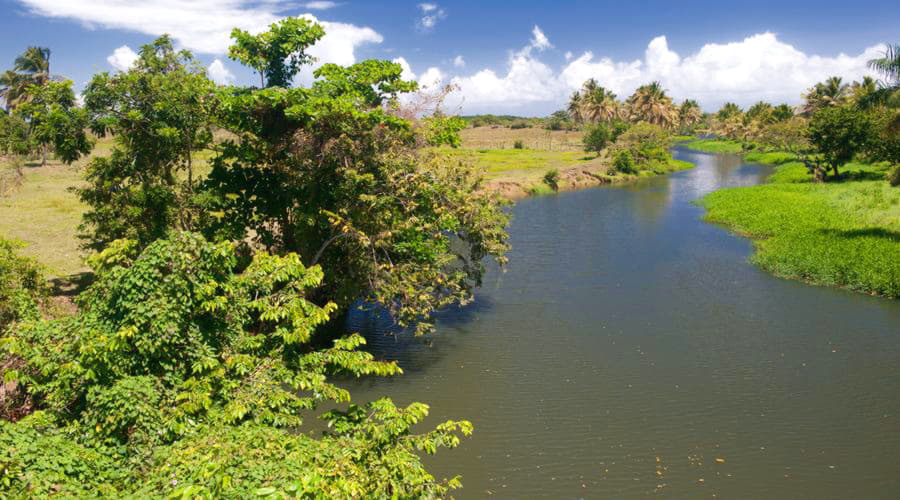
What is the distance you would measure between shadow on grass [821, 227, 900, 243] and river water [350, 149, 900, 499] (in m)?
6.68

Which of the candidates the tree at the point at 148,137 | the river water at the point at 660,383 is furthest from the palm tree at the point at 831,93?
the tree at the point at 148,137

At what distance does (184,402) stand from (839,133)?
6075cm

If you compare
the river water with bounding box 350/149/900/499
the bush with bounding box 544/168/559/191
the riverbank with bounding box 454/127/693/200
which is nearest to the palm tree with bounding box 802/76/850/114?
the riverbank with bounding box 454/127/693/200

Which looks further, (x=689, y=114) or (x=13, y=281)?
(x=689, y=114)

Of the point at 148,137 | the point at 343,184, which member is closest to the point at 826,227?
the point at 343,184

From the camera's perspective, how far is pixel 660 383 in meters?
16.9

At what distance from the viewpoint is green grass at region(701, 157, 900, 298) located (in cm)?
2550

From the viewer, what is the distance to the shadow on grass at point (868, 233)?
2948cm

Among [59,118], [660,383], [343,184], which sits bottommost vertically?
[660,383]

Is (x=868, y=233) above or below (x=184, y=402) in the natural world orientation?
below

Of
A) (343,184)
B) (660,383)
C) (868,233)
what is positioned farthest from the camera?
(868,233)

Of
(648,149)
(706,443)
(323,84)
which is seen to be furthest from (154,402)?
(648,149)

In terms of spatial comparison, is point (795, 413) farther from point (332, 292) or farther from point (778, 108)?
point (778, 108)

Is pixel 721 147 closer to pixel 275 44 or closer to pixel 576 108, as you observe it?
pixel 576 108
